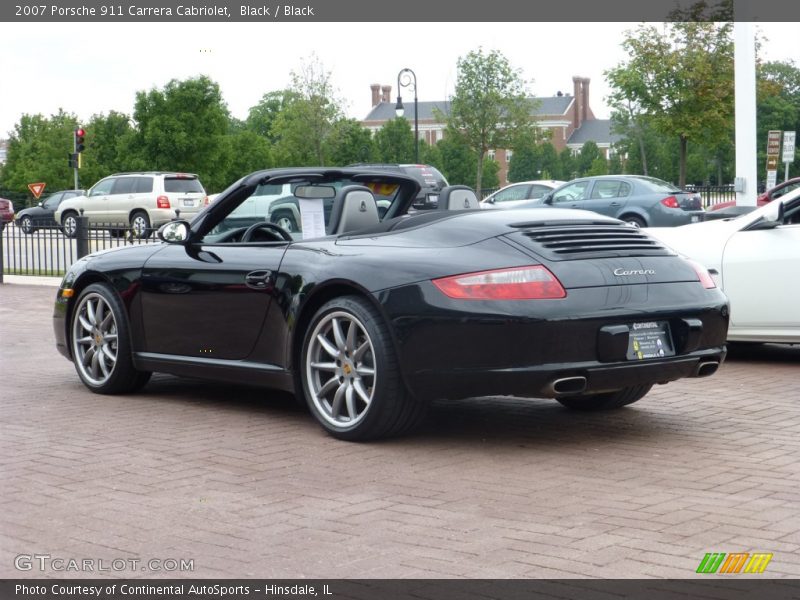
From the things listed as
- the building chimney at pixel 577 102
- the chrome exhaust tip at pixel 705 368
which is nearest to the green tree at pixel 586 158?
the building chimney at pixel 577 102

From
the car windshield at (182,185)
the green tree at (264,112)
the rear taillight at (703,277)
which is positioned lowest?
the rear taillight at (703,277)

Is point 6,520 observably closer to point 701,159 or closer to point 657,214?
point 657,214

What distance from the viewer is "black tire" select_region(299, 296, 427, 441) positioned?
6.08 m

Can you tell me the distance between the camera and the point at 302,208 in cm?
726

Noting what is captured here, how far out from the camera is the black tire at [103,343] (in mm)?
7766

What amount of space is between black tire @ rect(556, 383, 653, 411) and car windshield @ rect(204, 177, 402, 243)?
1642 millimetres

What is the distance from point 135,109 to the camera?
52.2m

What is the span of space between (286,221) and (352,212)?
1.71 ft

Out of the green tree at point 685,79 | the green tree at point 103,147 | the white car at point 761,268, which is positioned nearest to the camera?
the white car at point 761,268

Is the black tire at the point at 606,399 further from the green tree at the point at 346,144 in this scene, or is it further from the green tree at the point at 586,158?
the green tree at the point at 586,158

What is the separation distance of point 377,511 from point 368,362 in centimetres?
145

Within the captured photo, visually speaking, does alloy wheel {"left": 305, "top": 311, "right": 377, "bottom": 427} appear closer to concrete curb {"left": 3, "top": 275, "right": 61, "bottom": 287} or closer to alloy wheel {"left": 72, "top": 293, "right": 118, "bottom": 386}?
alloy wheel {"left": 72, "top": 293, "right": 118, "bottom": 386}

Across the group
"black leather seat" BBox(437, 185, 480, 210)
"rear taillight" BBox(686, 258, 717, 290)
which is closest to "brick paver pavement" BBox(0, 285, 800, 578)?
"rear taillight" BBox(686, 258, 717, 290)

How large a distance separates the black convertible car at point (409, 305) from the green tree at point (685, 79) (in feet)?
116
